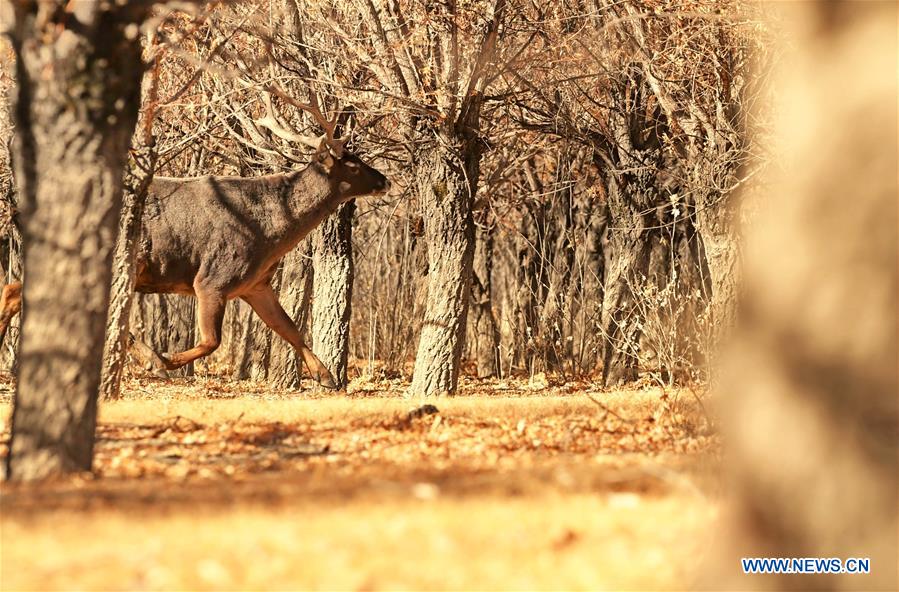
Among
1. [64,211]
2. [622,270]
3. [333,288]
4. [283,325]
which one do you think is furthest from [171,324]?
[64,211]

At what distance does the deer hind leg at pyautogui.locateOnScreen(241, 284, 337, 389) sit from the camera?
14.8 metres

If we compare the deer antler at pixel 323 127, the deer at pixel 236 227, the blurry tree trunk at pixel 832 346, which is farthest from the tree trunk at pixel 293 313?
the blurry tree trunk at pixel 832 346

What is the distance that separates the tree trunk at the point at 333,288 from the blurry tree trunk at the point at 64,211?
31.4ft

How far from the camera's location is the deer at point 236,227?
1438cm

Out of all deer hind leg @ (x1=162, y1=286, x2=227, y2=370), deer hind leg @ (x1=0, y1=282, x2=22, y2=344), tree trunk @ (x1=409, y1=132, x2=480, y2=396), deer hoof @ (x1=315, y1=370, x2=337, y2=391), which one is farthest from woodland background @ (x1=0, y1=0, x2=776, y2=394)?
deer hind leg @ (x1=0, y1=282, x2=22, y2=344)

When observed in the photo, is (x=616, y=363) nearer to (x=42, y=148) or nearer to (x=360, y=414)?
(x=360, y=414)

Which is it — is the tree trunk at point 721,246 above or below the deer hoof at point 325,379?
above

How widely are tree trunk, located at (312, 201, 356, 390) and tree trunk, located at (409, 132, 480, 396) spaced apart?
303 cm

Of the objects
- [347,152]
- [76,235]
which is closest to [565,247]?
[347,152]

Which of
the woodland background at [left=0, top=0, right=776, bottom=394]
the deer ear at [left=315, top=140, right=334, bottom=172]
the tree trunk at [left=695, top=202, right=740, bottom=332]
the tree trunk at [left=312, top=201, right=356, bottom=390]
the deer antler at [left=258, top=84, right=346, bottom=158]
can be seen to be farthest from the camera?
the tree trunk at [left=312, top=201, right=356, bottom=390]

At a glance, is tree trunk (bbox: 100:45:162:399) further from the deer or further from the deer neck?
the deer neck

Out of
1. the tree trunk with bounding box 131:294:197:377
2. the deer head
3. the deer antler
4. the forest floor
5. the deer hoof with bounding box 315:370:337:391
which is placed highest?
the deer antler

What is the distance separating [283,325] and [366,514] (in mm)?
9806

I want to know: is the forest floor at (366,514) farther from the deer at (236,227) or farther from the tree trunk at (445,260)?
the deer at (236,227)
